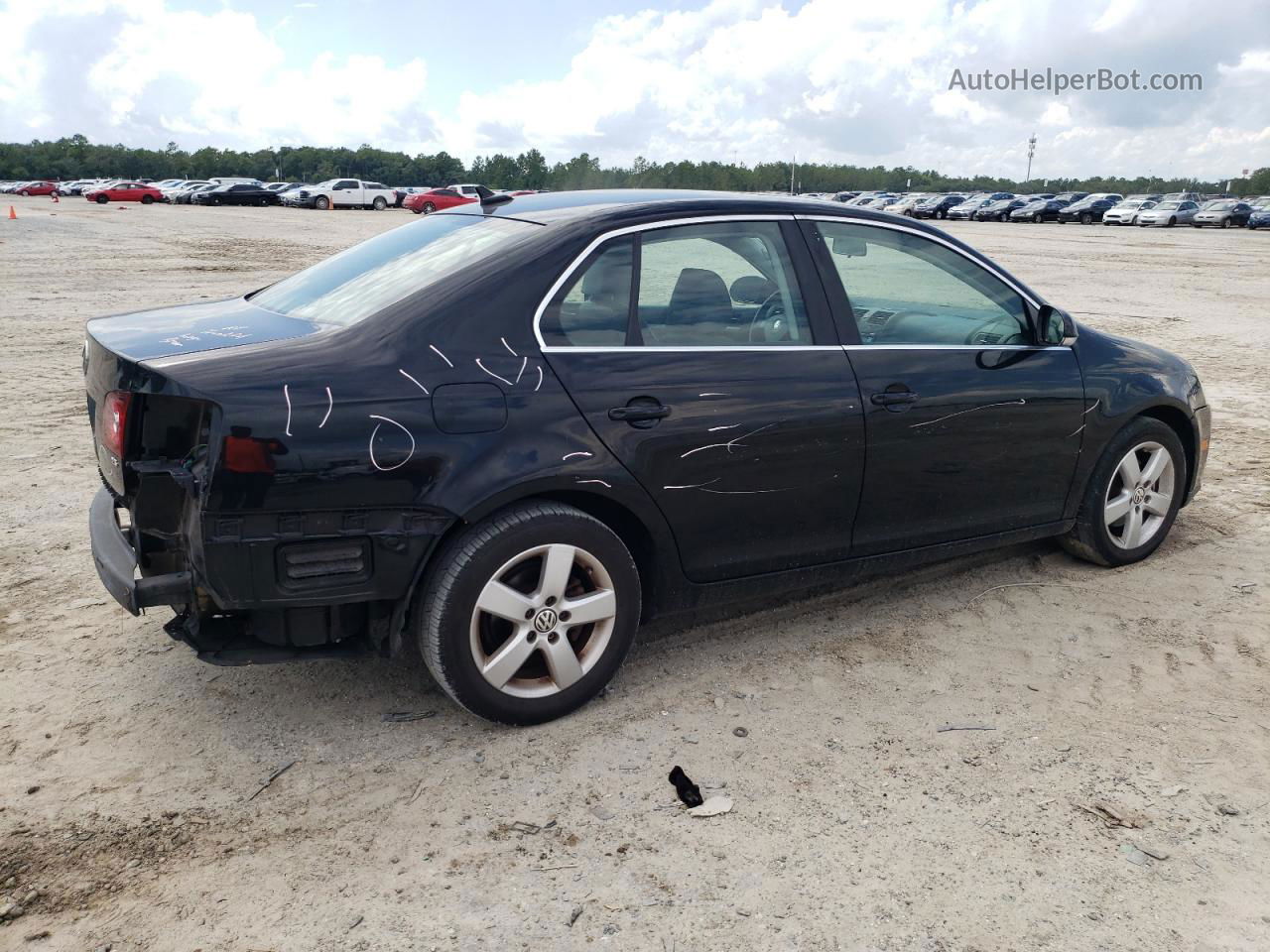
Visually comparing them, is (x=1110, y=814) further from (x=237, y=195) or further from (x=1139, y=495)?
(x=237, y=195)

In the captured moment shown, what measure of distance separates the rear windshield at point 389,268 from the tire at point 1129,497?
2.83m

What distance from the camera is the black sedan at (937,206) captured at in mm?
59094

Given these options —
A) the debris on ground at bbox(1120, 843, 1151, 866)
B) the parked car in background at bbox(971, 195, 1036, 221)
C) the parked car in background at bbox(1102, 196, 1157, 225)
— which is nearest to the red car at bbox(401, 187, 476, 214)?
the parked car in background at bbox(971, 195, 1036, 221)

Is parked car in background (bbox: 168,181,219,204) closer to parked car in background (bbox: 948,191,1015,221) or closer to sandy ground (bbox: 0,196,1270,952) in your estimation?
parked car in background (bbox: 948,191,1015,221)

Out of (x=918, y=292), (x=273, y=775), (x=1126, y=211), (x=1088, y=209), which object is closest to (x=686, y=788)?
(x=273, y=775)

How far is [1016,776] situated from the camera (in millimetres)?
3307

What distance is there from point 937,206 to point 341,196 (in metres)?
32.8

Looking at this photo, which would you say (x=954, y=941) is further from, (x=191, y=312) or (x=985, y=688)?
(x=191, y=312)

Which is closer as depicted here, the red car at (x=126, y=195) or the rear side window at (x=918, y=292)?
the rear side window at (x=918, y=292)

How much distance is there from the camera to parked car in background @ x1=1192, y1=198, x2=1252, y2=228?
159 feet

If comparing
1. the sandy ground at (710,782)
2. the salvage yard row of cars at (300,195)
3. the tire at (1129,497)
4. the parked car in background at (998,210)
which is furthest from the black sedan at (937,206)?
the sandy ground at (710,782)

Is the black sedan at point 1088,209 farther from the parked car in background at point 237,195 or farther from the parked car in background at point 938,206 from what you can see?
the parked car in background at point 237,195

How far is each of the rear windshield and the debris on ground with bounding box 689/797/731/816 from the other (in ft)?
6.03

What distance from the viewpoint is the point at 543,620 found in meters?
3.46
